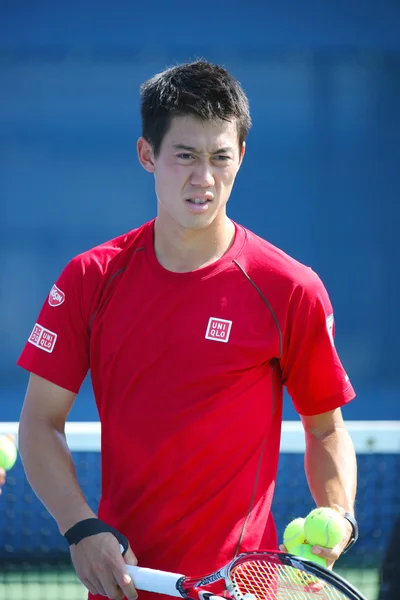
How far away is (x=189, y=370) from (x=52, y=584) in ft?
10.9

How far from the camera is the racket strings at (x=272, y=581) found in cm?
212

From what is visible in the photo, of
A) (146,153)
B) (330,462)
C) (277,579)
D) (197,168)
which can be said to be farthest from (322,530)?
(146,153)

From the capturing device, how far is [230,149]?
2344mm

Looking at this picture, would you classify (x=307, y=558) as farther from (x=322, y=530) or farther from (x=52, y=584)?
(x=52, y=584)

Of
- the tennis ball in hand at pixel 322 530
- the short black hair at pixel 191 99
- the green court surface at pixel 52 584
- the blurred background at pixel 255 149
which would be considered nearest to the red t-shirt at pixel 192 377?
the tennis ball in hand at pixel 322 530

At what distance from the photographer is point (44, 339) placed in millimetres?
2404

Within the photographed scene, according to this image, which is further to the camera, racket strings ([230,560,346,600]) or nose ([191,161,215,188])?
nose ([191,161,215,188])

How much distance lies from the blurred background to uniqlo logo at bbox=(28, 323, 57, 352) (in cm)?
312

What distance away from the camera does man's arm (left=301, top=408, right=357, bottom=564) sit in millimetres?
2312

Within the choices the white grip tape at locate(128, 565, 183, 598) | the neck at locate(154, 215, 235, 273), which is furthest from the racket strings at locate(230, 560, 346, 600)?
the neck at locate(154, 215, 235, 273)

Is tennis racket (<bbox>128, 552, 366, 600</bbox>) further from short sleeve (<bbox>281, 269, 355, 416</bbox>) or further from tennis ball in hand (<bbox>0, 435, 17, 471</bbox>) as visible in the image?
tennis ball in hand (<bbox>0, 435, 17, 471</bbox>)

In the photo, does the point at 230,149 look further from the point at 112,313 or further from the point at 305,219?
the point at 305,219

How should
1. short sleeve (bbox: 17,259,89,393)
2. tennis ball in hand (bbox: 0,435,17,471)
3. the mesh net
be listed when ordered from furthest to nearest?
the mesh net, tennis ball in hand (bbox: 0,435,17,471), short sleeve (bbox: 17,259,89,393)

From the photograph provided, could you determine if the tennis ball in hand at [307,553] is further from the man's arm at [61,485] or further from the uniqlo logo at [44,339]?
the uniqlo logo at [44,339]
